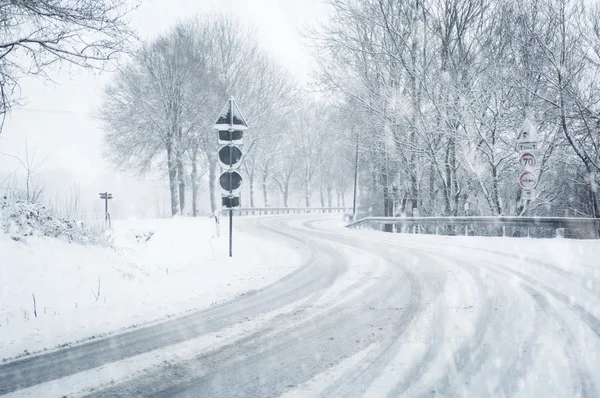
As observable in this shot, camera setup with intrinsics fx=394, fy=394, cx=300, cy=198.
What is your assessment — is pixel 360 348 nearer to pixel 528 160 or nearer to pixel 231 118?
pixel 231 118

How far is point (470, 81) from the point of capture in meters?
16.3

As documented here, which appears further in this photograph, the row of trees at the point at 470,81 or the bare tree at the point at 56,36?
the row of trees at the point at 470,81

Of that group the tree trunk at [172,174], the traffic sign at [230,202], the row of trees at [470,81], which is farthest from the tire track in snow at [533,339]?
the tree trunk at [172,174]

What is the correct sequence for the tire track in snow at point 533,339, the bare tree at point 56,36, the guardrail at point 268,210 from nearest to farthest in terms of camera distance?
the tire track in snow at point 533,339 < the bare tree at point 56,36 < the guardrail at point 268,210

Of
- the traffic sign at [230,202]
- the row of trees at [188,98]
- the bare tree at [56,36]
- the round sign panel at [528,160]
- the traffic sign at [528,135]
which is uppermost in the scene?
the row of trees at [188,98]

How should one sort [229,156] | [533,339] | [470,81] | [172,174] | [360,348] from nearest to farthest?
[360,348] < [533,339] < [229,156] < [470,81] < [172,174]

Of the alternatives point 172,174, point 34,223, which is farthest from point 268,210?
point 34,223

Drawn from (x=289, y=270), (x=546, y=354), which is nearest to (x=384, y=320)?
(x=546, y=354)

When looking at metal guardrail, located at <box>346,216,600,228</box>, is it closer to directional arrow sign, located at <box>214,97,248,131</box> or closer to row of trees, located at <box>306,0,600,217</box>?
row of trees, located at <box>306,0,600,217</box>

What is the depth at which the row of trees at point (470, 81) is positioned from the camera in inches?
581

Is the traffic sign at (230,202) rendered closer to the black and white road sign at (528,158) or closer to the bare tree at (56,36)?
the bare tree at (56,36)

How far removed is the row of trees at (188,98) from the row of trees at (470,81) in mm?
5410

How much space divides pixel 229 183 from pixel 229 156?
0.62 meters

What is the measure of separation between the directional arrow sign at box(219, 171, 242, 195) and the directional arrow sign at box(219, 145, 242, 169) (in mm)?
183
